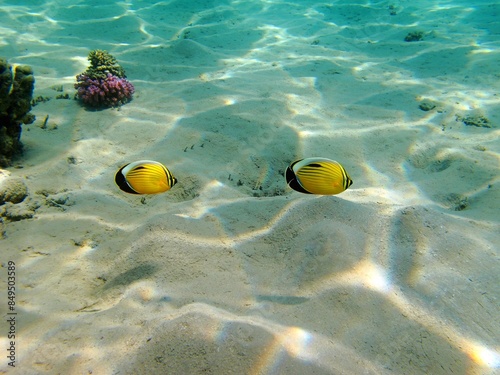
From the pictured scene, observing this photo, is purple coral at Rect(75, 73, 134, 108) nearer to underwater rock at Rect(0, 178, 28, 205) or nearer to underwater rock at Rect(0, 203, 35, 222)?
underwater rock at Rect(0, 178, 28, 205)

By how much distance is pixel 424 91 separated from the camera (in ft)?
22.0

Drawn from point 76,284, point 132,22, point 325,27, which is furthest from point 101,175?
point 325,27

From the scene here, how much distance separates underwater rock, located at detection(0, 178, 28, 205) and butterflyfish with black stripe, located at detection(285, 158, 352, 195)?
3.25m

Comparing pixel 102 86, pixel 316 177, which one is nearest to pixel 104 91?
pixel 102 86

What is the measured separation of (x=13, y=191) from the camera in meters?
3.55

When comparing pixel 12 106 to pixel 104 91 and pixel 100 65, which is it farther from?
pixel 100 65

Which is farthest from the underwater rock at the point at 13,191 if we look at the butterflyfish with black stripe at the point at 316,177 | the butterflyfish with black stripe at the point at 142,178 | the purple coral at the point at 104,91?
the butterflyfish with black stripe at the point at 316,177

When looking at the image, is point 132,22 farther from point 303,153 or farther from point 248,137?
point 303,153

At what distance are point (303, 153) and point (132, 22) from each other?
9787 mm

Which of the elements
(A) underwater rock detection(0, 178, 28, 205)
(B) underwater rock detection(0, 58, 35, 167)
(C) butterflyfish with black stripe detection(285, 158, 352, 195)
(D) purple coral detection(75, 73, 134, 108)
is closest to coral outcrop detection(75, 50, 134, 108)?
(D) purple coral detection(75, 73, 134, 108)

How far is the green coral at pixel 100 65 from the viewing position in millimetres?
6160

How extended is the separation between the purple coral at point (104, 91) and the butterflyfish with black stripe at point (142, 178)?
424 centimetres

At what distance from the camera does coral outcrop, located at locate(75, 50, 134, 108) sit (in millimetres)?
5832

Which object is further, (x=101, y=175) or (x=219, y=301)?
(x=101, y=175)
